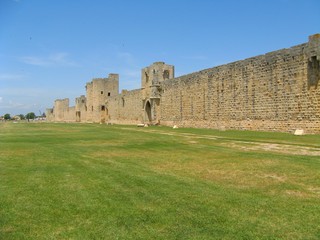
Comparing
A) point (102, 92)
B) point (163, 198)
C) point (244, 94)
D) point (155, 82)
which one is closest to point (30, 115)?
point (102, 92)

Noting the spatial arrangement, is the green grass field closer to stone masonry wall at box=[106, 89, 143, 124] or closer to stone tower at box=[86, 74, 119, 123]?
stone masonry wall at box=[106, 89, 143, 124]

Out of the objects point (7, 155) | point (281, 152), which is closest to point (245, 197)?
point (281, 152)

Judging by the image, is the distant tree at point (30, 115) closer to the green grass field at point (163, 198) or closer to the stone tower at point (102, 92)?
the stone tower at point (102, 92)

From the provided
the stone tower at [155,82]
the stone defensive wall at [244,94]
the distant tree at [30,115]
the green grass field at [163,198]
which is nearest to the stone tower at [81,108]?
the stone defensive wall at [244,94]

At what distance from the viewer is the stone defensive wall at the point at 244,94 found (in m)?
16.3

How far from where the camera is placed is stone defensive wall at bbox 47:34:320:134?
640 inches

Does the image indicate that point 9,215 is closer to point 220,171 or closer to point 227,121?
point 220,171

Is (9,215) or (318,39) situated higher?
(318,39)

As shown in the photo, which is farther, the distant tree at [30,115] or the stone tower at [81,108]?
the distant tree at [30,115]

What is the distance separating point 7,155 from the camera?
9.73m

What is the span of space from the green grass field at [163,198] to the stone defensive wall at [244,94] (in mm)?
8919

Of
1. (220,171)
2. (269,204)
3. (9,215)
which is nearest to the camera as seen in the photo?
(9,215)

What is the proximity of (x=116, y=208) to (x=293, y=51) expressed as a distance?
1500cm

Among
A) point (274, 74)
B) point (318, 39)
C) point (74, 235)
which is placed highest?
point (318, 39)
